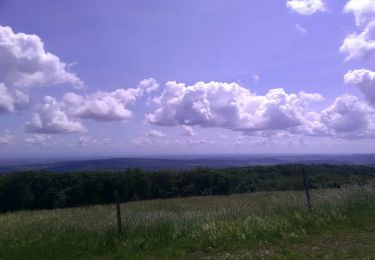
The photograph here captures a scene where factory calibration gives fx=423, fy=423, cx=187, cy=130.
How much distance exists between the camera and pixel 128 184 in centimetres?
5700

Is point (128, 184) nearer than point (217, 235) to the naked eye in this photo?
No

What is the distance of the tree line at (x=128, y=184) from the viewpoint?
49.1 m

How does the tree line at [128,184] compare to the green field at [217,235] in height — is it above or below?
below

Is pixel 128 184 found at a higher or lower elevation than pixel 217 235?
lower

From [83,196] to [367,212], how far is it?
1799 inches

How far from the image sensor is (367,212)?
12.1 m

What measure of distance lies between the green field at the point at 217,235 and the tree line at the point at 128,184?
2814 centimetres

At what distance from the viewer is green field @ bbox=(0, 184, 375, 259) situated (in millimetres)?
8953

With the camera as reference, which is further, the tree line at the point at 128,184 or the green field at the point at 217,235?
the tree line at the point at 128,184

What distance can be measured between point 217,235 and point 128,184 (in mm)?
47988

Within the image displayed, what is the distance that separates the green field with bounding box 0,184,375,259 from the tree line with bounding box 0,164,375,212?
28138mm

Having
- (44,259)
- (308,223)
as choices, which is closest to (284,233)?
(308,223)

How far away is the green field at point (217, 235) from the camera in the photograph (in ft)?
29.4

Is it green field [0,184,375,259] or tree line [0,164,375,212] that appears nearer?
green field [0,184,375,259]
